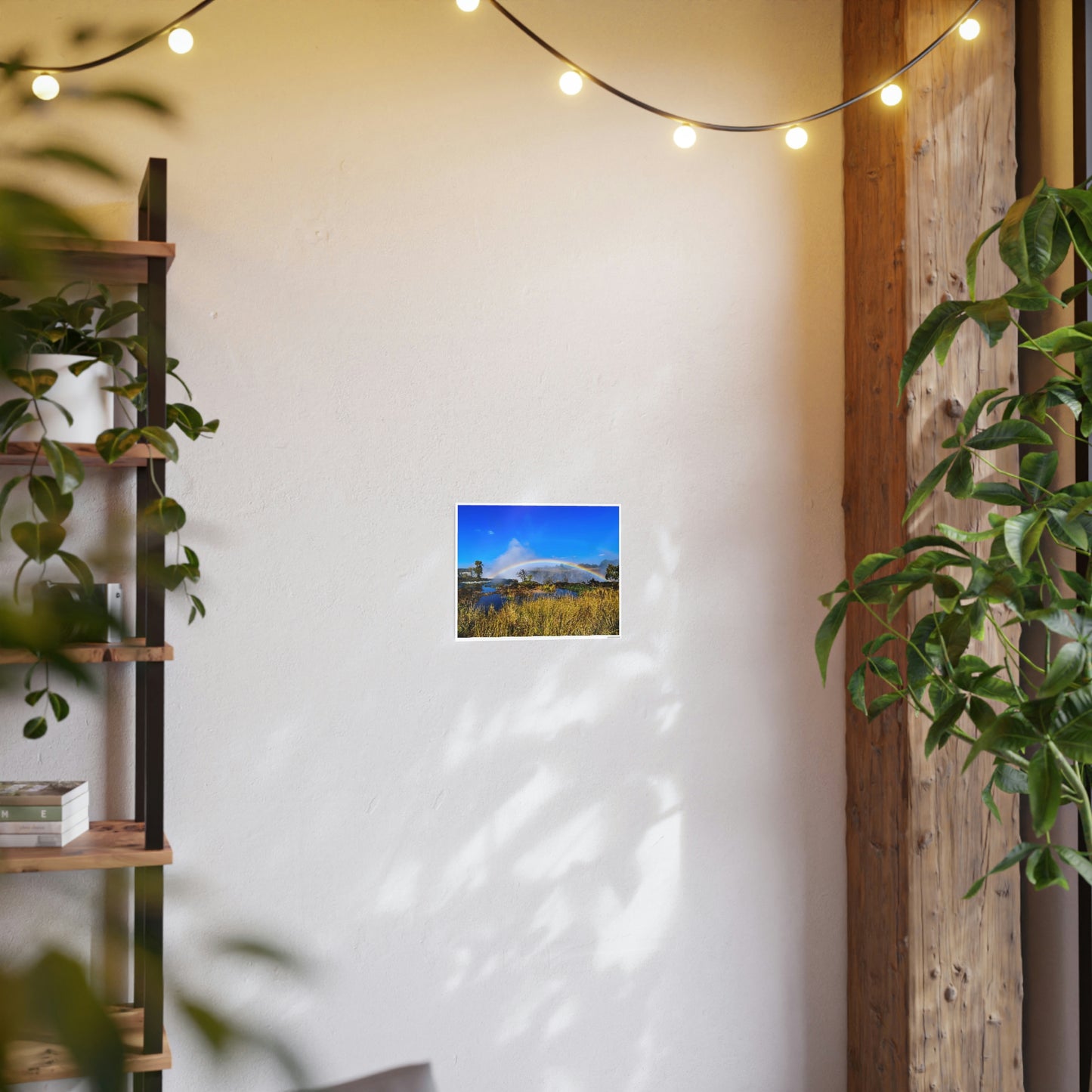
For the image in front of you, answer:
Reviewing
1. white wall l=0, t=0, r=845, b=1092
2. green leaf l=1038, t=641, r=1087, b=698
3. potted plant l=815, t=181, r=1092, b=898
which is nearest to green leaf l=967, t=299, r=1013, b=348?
potted plant l=815, t=181, r=1092, b=898

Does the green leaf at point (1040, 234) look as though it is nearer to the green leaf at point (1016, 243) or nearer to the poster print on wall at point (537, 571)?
the green leaf at point (1016, 243)

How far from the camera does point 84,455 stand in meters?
2.38

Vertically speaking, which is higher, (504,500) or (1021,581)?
(504,500)

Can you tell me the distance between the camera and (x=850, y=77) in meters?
3.23

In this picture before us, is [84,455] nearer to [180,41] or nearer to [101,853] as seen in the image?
[101,853]

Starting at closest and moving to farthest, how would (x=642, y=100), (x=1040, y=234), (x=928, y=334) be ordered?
1. (x=1040, y=234)
2. (x=928, y=334)
3. (x=642, y=100)

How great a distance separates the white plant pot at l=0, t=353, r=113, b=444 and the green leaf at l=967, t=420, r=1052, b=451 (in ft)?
6.40

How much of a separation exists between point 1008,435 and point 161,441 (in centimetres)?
A: 179

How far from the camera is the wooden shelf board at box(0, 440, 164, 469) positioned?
2.28 meters

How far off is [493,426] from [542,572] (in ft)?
1.44

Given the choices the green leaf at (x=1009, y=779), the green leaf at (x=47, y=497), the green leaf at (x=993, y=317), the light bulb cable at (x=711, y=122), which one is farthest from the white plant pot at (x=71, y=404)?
the green leaf at (x=1009, y=779)

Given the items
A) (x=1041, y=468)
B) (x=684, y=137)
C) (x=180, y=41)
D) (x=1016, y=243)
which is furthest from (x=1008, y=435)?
(x=180, y=41)

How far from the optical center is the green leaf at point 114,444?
7.17 feet

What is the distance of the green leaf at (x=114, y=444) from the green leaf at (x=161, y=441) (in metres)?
0.03
